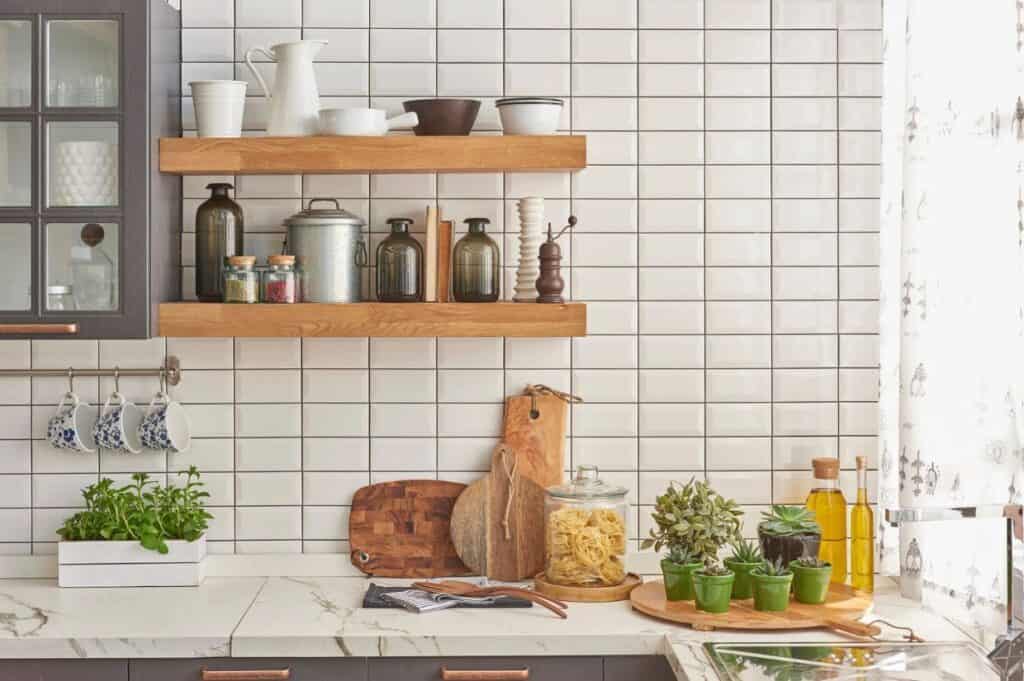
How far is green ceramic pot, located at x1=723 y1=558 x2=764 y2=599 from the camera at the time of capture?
2.57 meters

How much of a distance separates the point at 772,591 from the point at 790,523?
0.62ft

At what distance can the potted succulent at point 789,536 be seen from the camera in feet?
8.51

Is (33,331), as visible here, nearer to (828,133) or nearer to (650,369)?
(650,369)

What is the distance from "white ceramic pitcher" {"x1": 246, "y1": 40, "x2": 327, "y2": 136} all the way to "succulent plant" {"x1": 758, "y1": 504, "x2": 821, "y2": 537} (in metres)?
1.32

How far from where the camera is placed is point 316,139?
262 cm

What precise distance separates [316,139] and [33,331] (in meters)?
0.72

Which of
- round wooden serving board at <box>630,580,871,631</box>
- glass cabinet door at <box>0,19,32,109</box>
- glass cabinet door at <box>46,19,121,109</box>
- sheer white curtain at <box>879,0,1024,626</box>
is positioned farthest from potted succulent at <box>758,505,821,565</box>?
glass cabinet door at <box>0,19,32,109</box>

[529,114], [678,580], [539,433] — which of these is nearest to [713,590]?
[678,580]

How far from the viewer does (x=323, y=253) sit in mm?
2693

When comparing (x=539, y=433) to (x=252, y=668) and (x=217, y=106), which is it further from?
(x=217, y=106)

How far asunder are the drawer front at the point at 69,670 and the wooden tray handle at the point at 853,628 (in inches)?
55.3

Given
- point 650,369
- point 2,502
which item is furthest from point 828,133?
point 2,502

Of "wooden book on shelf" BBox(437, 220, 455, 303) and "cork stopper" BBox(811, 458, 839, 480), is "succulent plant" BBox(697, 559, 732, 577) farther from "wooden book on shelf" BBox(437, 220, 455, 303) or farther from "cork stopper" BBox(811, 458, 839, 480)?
"wooden book on shelf" BBox(437, 220, 455, 303)

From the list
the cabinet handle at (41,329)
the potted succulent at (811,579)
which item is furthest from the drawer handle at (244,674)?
the potted succulent at (811,579)
